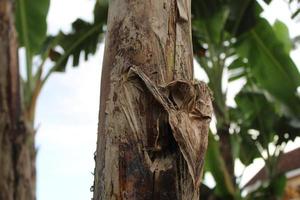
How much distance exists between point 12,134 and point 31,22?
103 cm

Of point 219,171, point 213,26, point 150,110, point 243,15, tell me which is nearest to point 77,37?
point 213,26

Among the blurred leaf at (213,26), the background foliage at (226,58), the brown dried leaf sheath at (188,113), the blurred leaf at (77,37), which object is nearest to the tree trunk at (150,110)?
the brown dried leaf sheath at (188,113)

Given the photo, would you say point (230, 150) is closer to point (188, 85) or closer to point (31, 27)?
point (31, 27)

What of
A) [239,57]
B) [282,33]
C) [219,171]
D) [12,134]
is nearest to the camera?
[12,134]

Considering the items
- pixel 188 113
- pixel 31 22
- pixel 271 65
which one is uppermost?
pixel 31 22

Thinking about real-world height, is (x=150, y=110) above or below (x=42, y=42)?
below

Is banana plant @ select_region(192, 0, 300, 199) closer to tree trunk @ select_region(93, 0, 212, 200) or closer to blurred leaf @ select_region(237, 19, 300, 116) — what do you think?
blurred leaf @ select_region(237, 19, 300, 116)

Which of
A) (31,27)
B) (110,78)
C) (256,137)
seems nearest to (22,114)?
(31,27)

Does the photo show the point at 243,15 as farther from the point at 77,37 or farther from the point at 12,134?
the point at 12,134

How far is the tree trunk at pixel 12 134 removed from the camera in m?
1.66

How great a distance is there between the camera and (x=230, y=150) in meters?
2.64

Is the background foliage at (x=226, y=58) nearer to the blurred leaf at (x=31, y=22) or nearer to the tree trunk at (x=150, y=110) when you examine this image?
the blurred leaf at (x=31, y=22)

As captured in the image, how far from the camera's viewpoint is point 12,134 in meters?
1.73

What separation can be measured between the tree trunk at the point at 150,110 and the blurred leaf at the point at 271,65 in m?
2.36
